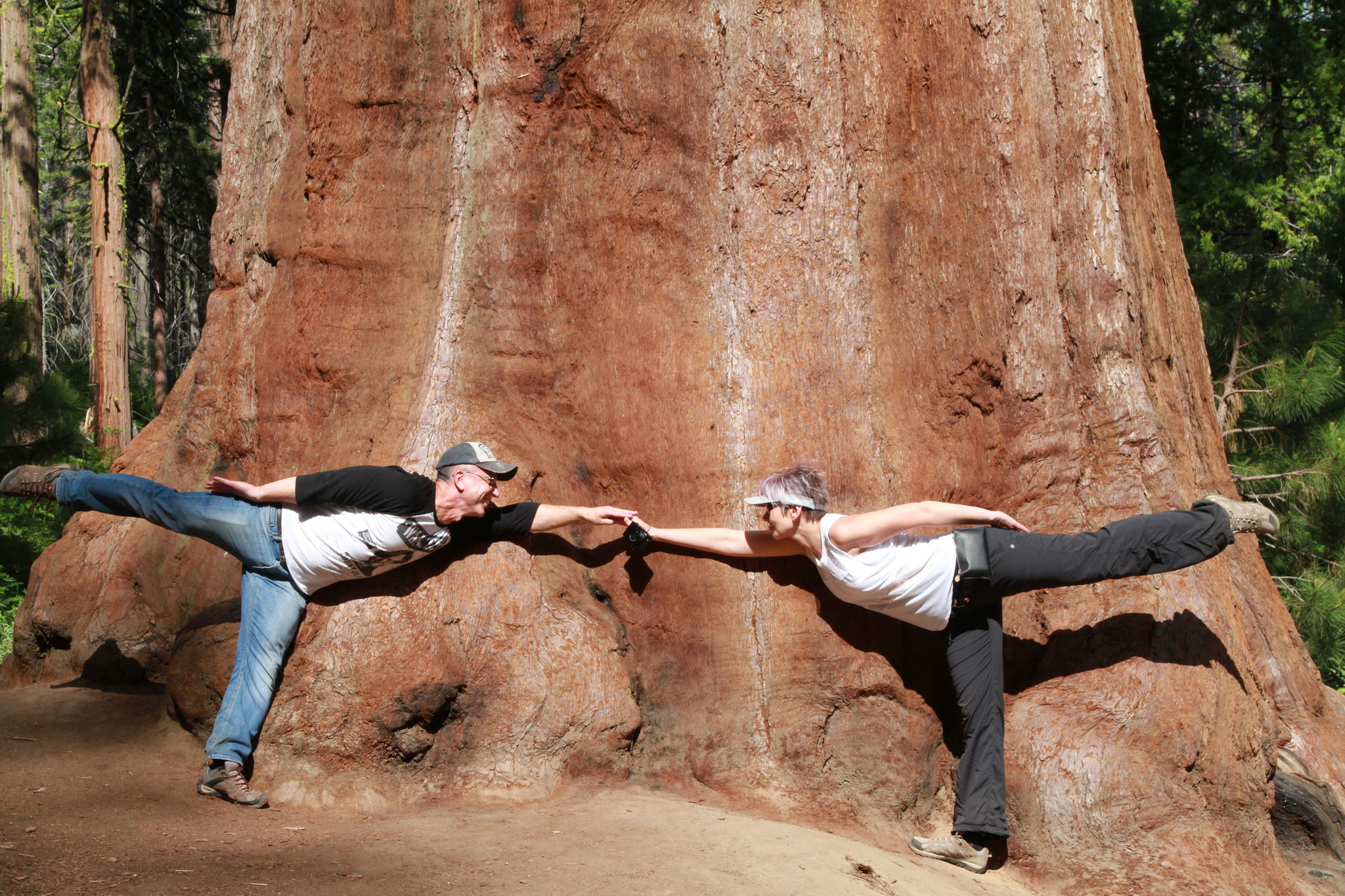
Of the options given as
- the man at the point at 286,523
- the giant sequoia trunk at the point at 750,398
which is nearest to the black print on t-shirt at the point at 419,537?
the man at the point at 286,523

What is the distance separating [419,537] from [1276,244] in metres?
16.2

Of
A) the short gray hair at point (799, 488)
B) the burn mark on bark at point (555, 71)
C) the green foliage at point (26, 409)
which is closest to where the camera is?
the short gray hair at point (799, 488)

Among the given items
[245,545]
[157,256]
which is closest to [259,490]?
[245,545]

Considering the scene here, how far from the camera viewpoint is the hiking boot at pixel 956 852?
4.36 meters

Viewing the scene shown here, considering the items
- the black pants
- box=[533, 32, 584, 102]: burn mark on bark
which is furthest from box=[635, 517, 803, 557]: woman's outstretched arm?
box=[533, 32, 584, 102]: burn mark on bark

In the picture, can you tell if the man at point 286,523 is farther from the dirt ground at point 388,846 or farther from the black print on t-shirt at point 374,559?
the dirt ground at point 388,846

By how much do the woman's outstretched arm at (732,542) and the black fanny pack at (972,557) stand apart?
2.28ft

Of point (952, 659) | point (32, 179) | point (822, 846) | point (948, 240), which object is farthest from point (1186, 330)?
point (32, 179)

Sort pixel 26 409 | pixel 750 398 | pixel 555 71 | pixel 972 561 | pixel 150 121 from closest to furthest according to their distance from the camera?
pixel 972 561 < pixel 750 398 < pixel 555 71 < pixel 26 409 < pixel 150 121

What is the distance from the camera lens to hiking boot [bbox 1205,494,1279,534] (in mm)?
4434

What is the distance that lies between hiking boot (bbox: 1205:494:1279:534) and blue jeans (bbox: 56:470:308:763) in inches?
159

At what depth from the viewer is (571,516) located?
4.71m

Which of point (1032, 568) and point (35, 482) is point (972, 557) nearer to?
point (1032, 568)

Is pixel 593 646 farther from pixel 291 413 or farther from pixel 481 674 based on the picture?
pixel 291 413
